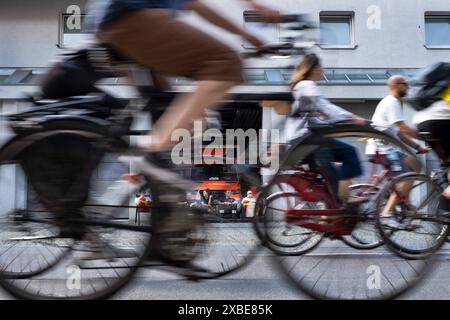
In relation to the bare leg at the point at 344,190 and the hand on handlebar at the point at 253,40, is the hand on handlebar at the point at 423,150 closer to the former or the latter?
the bare leg at the point at 344,190

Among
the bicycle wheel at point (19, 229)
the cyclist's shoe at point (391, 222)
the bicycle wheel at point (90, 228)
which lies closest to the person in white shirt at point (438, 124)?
the cyclist's shoe at point (391, 222)

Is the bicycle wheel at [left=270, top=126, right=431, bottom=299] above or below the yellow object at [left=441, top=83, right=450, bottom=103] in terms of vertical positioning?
below

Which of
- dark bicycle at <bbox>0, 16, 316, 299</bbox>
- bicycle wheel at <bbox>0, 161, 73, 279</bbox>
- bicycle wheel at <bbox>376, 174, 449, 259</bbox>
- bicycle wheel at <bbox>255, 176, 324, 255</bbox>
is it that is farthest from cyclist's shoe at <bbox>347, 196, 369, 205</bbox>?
bicycle wheel at <bbox>0, 161, 73, 279</bbox>

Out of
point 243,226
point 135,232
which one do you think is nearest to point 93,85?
point 135,232

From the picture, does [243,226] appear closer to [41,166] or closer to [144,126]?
[144,126]

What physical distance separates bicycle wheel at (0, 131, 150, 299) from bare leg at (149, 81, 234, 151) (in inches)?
9.2

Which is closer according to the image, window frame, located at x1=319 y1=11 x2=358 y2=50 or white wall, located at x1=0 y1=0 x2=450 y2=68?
white wall, located at x1=0 y1=0 x2=450 y2=68

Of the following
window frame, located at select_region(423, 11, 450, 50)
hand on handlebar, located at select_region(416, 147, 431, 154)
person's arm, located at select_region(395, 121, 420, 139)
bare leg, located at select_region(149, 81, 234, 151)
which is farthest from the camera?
window frame, located at select_region(423, 11, 450, 50)

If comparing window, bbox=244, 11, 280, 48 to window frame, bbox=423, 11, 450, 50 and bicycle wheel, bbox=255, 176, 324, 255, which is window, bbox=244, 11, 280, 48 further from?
window frame, bbox=423, 11, 450, 50

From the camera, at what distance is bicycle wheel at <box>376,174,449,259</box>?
3.09 metres

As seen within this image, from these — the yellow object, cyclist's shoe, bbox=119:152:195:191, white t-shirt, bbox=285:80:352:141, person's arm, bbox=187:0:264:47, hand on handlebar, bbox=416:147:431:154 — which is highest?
person's arm, bbox=187:0:264:47

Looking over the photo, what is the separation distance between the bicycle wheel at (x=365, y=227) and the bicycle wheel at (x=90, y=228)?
118 centimetres

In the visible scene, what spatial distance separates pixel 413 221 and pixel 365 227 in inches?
21.7

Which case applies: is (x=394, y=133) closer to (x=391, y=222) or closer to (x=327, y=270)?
(x=391, y=222)
